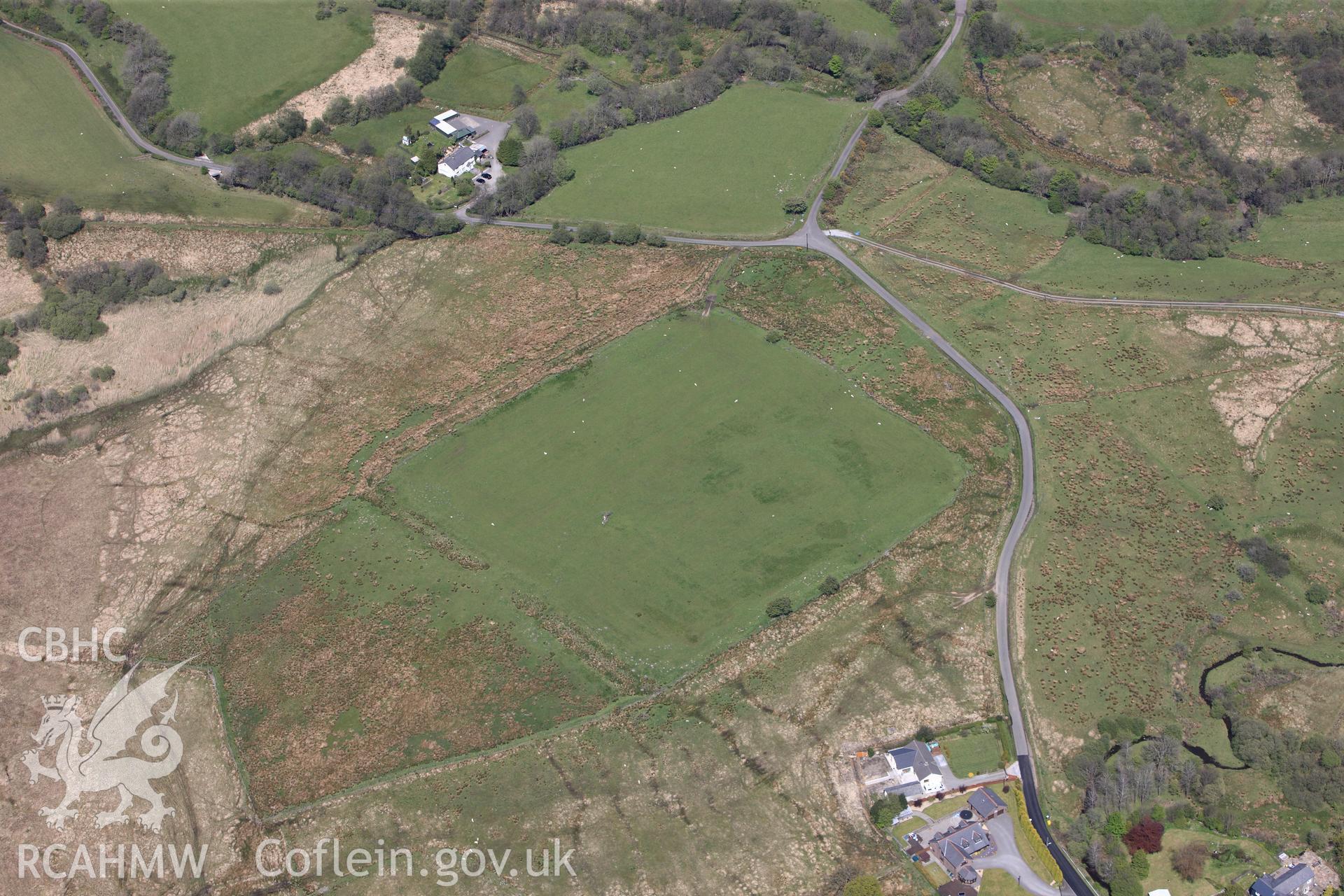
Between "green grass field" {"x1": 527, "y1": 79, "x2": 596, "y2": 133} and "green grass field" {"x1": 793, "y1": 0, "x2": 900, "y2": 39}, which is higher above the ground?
"green grass field" {"x1": 793, "y1": 0, "x2": 900, "y2": 39}

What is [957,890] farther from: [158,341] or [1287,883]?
[158,341]

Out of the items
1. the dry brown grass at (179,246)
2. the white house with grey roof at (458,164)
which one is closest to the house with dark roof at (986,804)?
the white house with grey roof at (458,164)

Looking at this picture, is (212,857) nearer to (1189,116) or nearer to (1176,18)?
(1189,116)

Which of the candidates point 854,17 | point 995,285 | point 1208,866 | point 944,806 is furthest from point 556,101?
point 1208,866

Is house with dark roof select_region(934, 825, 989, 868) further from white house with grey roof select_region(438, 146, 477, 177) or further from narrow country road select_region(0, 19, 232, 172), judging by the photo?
narrow country road select_region(0, 19, 232, 172)

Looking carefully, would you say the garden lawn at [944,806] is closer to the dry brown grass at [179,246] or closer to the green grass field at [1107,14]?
the dry brown grass at [179,246]

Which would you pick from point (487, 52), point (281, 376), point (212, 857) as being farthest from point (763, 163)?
point (212, 857)

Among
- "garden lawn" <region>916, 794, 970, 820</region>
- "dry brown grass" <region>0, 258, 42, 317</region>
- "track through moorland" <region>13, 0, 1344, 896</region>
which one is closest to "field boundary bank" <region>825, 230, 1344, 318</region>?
"track through moorland" <region>13, 0, 1344, 896</region>

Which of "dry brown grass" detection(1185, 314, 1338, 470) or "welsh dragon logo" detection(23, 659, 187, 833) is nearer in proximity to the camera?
"welsh dragon logo" detection(23, 659, 187, 833)
